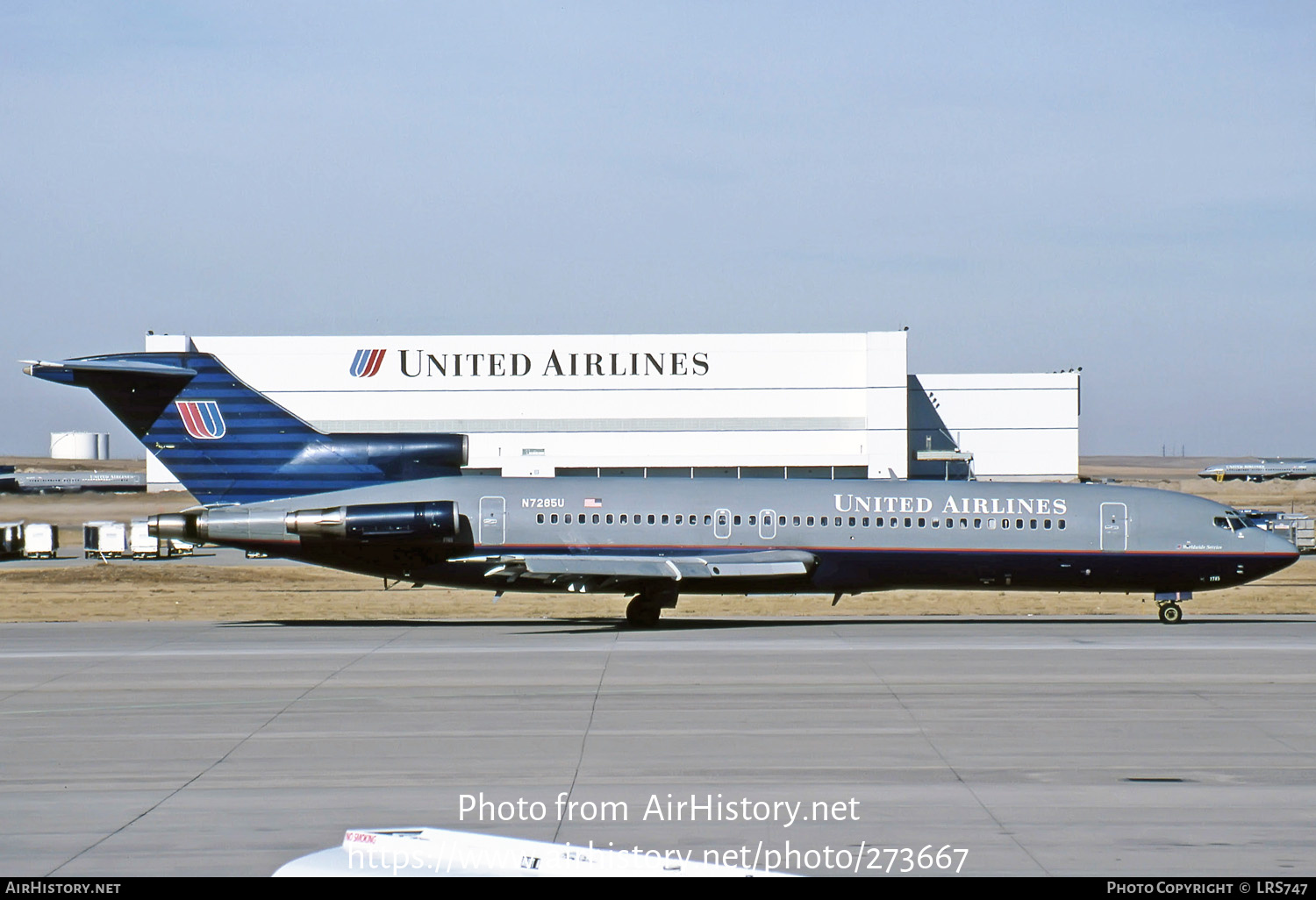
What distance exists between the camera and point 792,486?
99.1ft

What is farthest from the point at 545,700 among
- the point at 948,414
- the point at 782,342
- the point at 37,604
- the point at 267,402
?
the point at 948,414

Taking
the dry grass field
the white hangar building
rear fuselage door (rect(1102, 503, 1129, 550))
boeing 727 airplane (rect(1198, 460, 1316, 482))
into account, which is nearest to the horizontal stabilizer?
the dry grass field

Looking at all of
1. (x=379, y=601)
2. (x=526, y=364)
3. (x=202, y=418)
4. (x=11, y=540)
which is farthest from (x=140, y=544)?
(x=202, y=418)

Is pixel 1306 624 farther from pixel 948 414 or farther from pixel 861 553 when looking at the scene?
pixel 948 414

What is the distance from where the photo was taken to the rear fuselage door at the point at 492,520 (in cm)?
2917

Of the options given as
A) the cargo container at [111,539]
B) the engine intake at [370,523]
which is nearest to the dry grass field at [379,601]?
the engine intake at [370,523]

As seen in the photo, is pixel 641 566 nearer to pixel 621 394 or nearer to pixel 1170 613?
pixel 1170 613

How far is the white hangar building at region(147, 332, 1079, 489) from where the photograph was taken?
72188 millimetres

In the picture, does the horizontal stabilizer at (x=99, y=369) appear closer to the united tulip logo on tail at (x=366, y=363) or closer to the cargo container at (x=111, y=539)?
the cargo container at (x=111, y=539)

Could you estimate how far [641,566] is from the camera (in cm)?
2814

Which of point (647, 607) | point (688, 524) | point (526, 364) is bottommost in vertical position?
point (647, 607)

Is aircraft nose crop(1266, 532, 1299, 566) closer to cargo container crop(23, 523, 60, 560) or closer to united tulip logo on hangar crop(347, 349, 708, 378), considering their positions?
united tulip logo on hangar crop(347, 349, 708, 378)

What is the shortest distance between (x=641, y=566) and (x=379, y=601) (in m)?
11.5

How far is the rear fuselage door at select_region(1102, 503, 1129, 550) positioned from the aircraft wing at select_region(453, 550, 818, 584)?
22.5ft
